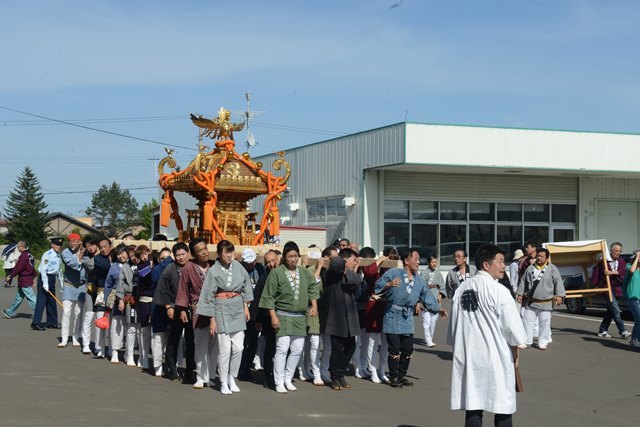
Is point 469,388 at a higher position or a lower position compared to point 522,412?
higher

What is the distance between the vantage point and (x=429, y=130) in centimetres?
2742

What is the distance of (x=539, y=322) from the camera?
49.3 ft

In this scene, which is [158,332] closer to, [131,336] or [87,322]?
[131,336]

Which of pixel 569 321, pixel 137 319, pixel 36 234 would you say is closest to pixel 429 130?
pixel 569 321

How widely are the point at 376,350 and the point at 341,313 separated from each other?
3.22 feet

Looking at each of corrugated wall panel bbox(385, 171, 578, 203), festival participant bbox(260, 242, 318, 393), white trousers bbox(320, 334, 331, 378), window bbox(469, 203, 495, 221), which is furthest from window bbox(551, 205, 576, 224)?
festival participant bbox(260, 242, 318, 393)

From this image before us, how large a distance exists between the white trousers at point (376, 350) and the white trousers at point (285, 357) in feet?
3.84

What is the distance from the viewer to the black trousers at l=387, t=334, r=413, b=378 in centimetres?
1065

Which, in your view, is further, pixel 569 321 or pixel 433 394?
pixel 569 321

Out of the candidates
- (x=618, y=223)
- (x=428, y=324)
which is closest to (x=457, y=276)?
(x=428, y=324)

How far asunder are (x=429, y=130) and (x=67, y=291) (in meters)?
16.1

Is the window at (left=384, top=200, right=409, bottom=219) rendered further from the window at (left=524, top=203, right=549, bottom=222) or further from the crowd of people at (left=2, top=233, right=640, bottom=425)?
the crowd of people at (left=2, top=233, right=640, bottom=425)

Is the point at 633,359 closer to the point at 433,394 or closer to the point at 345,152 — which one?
the point at 433,394

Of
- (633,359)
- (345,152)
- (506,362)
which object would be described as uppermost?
(345,152)
